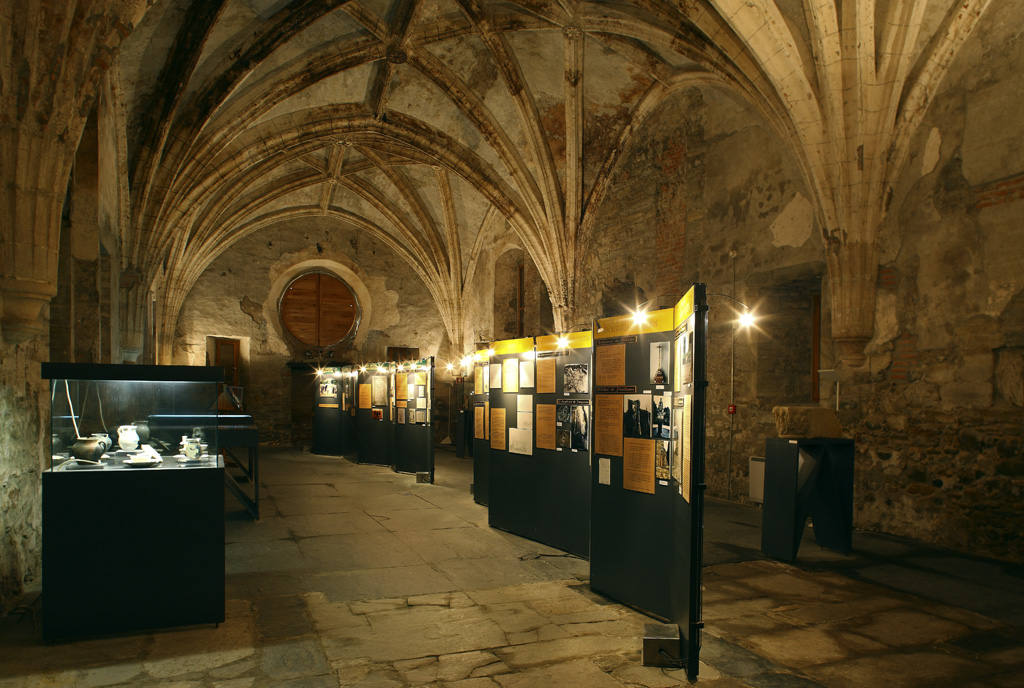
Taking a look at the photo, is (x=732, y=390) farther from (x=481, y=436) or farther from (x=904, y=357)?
(x=481, y=436)

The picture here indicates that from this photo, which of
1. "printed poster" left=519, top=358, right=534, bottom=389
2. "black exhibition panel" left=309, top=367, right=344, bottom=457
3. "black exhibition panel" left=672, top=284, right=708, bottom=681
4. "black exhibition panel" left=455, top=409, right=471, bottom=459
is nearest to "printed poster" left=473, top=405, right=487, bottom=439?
"printed poster" left=519, top=358, right=534, bottom=389

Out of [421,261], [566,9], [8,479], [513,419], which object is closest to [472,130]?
[566,9]

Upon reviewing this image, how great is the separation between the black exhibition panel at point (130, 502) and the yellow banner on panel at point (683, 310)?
2.63 m

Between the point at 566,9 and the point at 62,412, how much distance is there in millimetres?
7662

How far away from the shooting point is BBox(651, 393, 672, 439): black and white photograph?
3920 mm

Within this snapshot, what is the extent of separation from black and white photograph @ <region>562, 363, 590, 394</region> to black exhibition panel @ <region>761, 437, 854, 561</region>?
6.12 ft

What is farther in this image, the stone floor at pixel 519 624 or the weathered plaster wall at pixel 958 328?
the weathered plaster wall at pixel 958 328

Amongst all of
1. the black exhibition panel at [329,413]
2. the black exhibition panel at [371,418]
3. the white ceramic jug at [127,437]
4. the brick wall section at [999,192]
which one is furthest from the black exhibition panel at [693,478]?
the black exhibition panel at [329,413]

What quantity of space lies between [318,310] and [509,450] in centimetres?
1235

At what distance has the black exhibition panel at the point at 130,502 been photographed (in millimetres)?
3611

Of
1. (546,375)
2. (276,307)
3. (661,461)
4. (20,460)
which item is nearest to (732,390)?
(546,375)

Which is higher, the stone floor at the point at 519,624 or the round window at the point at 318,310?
the round window at the point at 318,310

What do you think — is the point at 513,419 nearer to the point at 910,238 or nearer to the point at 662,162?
the point at 910,238

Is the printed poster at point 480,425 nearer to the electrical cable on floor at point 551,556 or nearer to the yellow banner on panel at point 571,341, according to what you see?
the yellow banner on panel at point 571,341
